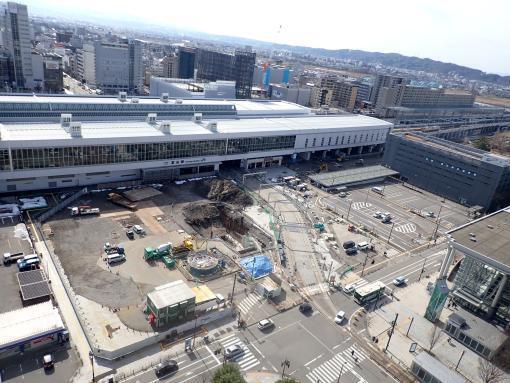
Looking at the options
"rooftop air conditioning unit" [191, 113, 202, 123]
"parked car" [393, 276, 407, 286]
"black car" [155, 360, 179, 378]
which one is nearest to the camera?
"black car" [155, 360, 179, 378]

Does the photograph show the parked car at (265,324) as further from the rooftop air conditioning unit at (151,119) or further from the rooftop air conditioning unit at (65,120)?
the rooftop air conditioning unit at (151,119)

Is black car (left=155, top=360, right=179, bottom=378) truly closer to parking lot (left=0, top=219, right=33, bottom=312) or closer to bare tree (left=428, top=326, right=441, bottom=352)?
Answer: parking lot (left=0, top=219, right=33, bottom=312)

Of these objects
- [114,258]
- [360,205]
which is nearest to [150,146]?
[114,258]

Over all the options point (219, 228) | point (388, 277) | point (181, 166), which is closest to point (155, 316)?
point (219, 228)

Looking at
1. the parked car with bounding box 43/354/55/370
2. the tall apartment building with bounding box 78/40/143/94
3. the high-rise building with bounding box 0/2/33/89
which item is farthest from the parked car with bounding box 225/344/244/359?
the tall apartment building with bounding box 78/40/143/94

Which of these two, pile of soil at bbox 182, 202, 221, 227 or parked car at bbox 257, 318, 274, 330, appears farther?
pile of soil at bbox 182, 202, 221, 227
